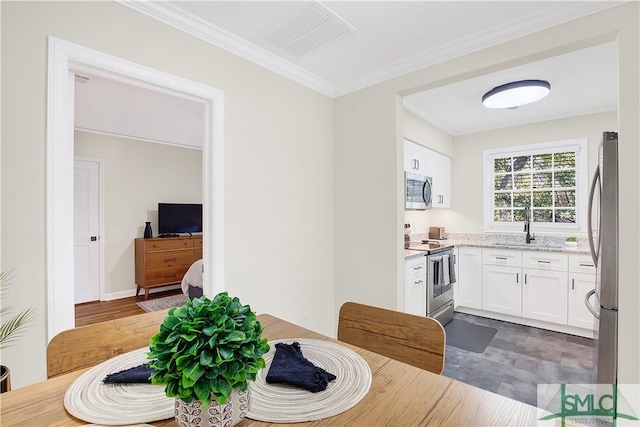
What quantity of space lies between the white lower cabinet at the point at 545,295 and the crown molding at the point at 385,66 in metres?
2.57

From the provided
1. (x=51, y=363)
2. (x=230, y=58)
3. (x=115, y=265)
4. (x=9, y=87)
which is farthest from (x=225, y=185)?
(x=115, y=265)

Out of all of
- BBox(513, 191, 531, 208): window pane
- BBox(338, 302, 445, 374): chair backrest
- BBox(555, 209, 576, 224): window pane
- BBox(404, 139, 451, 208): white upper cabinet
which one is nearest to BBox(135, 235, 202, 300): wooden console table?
BBox(404, 139, 451, 208): white upper cabinet

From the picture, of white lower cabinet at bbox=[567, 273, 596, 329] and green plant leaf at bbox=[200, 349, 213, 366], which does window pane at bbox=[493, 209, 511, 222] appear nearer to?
white lower cabinet at bbox=[567, 273, 596, 329]

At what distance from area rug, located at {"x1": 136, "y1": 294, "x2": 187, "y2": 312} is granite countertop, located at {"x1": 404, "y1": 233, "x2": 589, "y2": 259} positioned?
3310mm

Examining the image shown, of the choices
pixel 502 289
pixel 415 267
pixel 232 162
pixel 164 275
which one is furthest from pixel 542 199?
pixel 164 275

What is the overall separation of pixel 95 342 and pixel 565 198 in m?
4.74

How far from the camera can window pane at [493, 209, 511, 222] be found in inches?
165

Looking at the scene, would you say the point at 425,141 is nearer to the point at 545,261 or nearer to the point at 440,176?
the point at 440,176

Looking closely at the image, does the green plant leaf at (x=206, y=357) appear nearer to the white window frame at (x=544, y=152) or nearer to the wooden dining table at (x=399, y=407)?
the wooden dining table at (x=399, y=407)

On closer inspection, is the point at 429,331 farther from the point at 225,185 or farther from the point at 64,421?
the point at 225,185

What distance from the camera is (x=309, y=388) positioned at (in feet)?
2.87

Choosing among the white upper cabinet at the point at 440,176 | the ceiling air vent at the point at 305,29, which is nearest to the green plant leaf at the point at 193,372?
the ceiling air vent at the point at 305,29

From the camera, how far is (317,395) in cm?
86

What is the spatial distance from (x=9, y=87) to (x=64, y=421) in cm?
138
